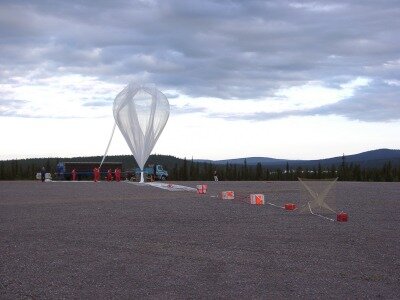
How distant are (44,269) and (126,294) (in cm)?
254

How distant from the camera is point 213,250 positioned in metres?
13.6

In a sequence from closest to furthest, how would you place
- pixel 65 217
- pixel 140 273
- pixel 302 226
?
pixel 140 273
pixel 302 226
pixel 65 217

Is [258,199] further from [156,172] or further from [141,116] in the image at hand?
[156,172]

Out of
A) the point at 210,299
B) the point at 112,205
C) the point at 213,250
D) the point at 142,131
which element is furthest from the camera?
the point at 142,131

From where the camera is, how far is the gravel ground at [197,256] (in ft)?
32.3

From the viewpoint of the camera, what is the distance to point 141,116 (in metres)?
60.3

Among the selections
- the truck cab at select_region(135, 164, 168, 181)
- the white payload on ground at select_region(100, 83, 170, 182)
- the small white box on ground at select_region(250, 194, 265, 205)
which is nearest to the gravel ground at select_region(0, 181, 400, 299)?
the small white box on ground at select_region(250, 194, 265, 205)

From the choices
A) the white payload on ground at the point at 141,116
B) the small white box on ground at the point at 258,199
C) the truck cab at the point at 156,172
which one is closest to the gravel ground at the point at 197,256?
the small white box on ground at the point at 258,199

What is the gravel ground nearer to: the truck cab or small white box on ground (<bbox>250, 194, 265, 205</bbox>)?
small white box on ground (<bbox>250, 194, 265, 205</bbox>)

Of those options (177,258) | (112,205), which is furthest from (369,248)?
(112,205)

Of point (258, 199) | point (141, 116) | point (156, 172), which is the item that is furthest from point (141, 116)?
point (258, 199)

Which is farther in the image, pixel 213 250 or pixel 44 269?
pixel 213 250

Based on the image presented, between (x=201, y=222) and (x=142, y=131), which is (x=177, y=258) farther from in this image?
(x=142, y=131)

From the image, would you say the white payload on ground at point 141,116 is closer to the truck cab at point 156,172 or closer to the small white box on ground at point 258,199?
the truck cab at point 156,172
